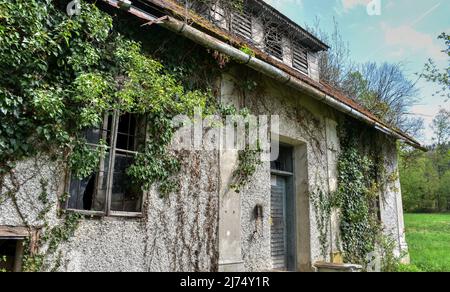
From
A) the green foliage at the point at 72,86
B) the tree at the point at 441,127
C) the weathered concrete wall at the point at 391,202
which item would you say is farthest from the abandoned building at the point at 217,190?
the tree at the point at 441,127

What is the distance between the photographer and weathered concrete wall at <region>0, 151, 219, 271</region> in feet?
11.6

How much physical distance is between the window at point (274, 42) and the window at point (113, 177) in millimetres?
4897

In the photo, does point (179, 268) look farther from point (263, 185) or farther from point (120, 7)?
point (120, 7)

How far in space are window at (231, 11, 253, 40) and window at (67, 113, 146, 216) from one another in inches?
160

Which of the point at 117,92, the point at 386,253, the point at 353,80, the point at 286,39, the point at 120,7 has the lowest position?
the point at 386,253

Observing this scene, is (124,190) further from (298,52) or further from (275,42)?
(298,52)

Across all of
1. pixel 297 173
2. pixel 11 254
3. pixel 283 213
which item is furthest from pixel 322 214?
pixel 11 254

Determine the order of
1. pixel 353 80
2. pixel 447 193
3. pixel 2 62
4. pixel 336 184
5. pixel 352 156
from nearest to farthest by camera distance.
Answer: pixel 2 62 < pixel 336 184 < pixel 352 156 < pixel 353 80 < pixel 447 193

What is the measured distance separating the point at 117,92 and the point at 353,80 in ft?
53.5

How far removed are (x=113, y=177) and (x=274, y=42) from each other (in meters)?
5.80

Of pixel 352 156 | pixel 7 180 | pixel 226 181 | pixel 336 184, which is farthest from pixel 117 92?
pixel 352 156

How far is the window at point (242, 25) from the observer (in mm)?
7820

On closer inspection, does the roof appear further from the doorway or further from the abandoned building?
the doorway

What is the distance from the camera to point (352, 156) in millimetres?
8648
